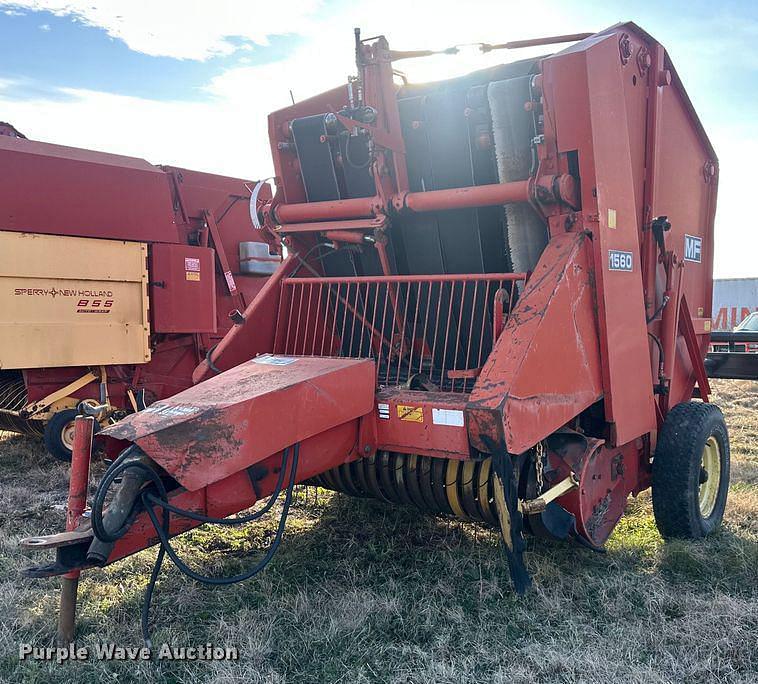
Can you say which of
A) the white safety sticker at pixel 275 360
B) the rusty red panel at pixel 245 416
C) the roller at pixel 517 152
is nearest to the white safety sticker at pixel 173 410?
the rusty red panel at pixel 245 416

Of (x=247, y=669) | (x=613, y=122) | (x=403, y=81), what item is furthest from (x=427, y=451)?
(x=403, y=81)

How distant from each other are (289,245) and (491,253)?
114cm

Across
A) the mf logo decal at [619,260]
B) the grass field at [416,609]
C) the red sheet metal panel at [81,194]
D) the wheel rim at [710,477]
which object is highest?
the red sheet metal panel at [81,194]

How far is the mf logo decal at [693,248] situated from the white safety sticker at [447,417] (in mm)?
2072

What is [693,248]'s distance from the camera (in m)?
4.14

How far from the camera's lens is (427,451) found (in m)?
2.84

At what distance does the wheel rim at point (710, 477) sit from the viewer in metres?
3.85

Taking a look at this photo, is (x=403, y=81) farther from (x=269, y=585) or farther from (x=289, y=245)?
(x=269, y=585)

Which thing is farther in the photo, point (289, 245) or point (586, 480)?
point (289, 245)

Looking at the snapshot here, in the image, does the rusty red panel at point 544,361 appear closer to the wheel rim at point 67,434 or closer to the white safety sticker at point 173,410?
the white safety sticker at point 173,410

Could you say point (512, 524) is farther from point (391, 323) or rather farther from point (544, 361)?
point (391, 323)

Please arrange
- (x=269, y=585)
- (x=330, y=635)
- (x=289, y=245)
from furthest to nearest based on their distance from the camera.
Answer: (x=289, y=245) → (x=269, y=585) → (x=330, y=635)

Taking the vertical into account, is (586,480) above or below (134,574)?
above

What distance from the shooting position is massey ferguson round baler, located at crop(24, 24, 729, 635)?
253cm
